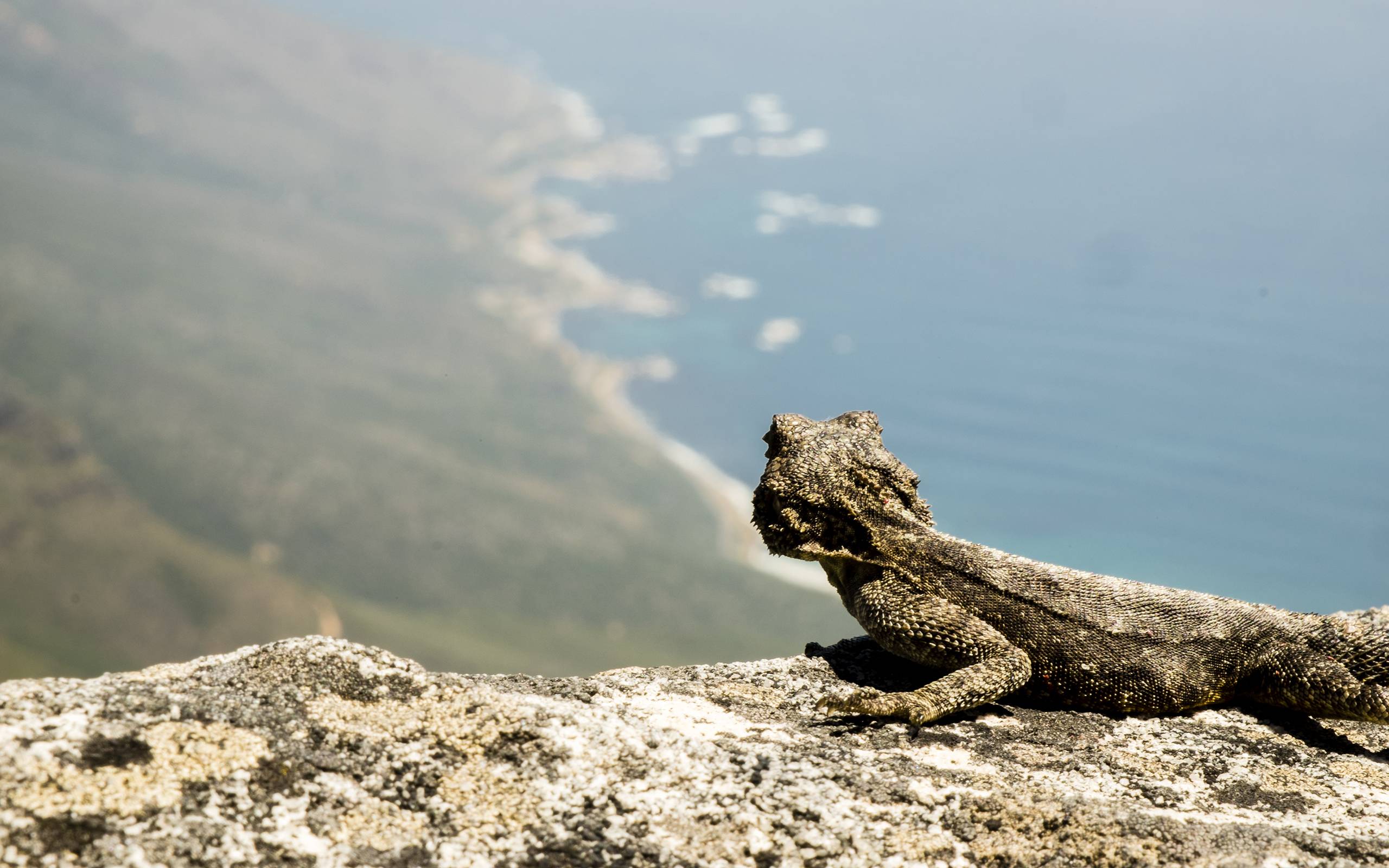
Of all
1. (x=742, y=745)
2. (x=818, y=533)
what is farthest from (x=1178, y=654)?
(x=742, y=745)

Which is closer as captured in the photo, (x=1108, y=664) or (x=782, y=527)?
(x=1108, y=664)

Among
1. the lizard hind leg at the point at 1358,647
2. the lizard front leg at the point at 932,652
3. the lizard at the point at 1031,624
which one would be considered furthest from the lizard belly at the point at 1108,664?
the lizard hind leg at the point at 1358,647

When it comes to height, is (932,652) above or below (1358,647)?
above

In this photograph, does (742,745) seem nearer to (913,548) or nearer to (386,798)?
(386,798)

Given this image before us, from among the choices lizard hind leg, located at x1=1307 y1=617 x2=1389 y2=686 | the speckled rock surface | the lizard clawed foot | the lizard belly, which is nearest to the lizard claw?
the lizard clawed foot

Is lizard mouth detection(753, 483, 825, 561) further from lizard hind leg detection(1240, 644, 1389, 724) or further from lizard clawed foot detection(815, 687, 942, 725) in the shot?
lizard hind leg detection(1240, 644, 1389, 724)

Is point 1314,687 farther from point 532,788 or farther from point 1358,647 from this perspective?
point 532,788

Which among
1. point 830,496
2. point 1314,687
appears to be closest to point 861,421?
point 830,496

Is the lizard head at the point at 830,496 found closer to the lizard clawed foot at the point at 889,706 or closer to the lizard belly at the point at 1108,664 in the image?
the lizard belly at the point at 1108,664
